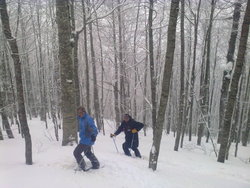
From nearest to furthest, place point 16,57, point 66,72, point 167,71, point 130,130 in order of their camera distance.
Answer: point 16,57 < point 167,71 < point 66,72 < point 130,130

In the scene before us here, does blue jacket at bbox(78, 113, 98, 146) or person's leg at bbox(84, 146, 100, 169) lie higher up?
blue jacket at bbox(78, 113, 98, 146)

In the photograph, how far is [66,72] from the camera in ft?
21.3

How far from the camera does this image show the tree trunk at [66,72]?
6.34m

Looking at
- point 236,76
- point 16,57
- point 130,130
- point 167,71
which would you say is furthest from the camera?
point 130,130

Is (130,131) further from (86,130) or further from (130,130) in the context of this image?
(86,130)

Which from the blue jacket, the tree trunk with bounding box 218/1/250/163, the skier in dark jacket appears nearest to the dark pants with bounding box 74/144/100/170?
the blue jacket

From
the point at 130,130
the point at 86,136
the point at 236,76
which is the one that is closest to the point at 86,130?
the point at 86,136

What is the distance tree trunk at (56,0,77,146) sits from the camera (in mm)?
6340

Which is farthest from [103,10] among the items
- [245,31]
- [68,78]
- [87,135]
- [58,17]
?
[87,135]

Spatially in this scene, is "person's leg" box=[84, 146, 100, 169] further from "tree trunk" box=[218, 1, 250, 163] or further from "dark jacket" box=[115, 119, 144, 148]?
A: "tree trunk" box=[218, 1, 250, 163]

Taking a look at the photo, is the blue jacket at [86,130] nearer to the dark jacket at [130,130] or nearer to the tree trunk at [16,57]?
the tree trunk at [16,57]

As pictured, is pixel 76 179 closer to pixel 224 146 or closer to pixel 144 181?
pixel 144 181

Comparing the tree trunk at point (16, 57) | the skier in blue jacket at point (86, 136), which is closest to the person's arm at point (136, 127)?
the skier in blue jacket at point (86, 136)

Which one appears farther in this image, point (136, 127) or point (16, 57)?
point (136, 127)
